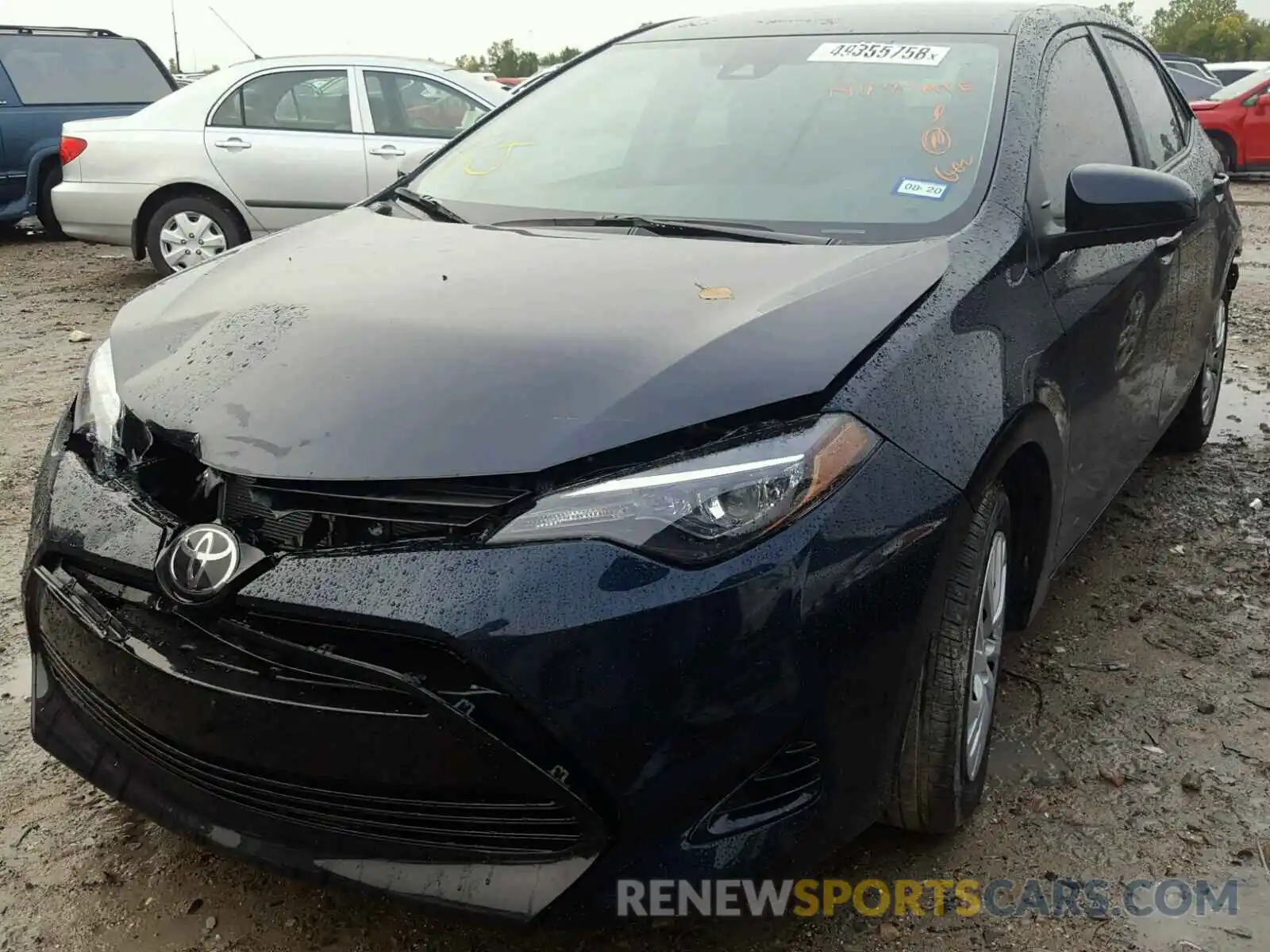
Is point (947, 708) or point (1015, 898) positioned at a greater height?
point (947, 708)

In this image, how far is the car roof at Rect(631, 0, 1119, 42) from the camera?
2.94 meters

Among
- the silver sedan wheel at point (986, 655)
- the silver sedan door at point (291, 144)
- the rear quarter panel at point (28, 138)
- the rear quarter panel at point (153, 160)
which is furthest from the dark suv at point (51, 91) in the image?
the silver sedan wheel at point (986, 655)

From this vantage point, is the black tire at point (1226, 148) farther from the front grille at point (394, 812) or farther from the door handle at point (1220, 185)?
the front grille at point (394, 812)

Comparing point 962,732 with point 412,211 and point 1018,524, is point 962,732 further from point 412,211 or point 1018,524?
point 412,211

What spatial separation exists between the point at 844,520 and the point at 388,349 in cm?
78

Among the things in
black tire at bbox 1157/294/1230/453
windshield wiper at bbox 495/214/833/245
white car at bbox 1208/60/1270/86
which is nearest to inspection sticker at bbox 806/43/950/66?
windshield wiper at bbox 495/214/833/245

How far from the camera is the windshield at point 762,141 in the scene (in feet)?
8.29

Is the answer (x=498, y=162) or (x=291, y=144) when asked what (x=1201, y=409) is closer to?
(x=498, y=162)

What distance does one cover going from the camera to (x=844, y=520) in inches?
66.7

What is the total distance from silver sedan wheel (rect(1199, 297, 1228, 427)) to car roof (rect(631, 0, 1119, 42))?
1.38 meters

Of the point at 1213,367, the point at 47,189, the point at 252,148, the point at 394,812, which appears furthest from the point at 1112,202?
the point at 47,189

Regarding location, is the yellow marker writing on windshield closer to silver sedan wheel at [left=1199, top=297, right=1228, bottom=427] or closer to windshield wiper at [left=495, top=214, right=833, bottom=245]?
windshield wiper at [left=495, top=214, right=833, bottom=245]

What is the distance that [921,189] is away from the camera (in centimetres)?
250

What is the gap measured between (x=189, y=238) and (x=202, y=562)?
6.52 meters
